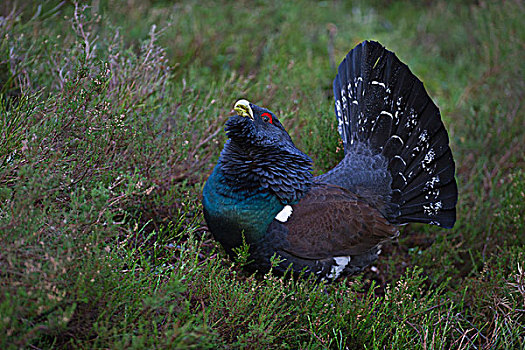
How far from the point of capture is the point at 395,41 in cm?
654

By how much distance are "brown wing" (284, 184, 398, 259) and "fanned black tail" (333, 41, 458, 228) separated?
11.0 inches

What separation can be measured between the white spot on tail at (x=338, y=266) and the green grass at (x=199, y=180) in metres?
0.13

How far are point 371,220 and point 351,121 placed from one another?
0.78 meters

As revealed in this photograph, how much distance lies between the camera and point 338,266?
3.15 metres

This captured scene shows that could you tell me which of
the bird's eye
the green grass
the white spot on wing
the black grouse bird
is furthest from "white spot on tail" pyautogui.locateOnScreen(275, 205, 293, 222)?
the white spot on wing

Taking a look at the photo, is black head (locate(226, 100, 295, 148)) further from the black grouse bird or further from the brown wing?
the brown wing

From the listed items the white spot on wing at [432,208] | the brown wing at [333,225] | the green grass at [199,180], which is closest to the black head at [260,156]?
the brown wing at [333,225]

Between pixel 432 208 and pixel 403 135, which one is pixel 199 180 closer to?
pixel 403 135

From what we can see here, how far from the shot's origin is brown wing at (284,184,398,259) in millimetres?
2977

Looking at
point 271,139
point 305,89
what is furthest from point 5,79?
point 305,89

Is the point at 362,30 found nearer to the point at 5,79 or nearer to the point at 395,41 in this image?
the point at 395,41

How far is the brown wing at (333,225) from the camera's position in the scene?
2.98 m

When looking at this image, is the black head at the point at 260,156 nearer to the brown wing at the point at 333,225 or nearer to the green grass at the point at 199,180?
the brown wing at the point at 333,225


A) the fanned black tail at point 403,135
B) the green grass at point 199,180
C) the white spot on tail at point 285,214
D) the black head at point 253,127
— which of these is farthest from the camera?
the fanned black tail at point 403,135
